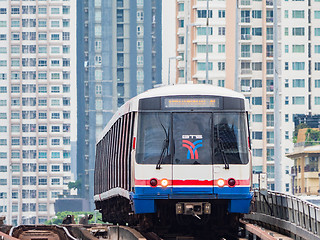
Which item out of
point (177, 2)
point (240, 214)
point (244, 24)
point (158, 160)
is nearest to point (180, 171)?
point (158, 160)

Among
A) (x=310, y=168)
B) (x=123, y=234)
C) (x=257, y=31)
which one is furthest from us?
(x=257, y=31)

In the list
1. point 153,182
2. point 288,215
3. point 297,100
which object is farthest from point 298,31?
point 153,182

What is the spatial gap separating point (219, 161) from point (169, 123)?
1.33 meters

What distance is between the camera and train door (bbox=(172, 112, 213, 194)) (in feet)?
73.1

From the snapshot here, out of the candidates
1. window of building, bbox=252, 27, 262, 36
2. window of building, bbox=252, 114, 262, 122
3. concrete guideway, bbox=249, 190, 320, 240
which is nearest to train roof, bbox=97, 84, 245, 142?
concrete guideway, bbox=249, 190, 320, 240

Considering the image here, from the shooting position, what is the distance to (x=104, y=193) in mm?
35375

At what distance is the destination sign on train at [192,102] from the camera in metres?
22.7

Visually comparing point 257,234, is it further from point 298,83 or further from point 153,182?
point 298,83

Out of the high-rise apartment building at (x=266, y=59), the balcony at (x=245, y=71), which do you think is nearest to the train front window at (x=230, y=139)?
the high-rise apartment building at (x=266, y=59)

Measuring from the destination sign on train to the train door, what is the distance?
0.55 m

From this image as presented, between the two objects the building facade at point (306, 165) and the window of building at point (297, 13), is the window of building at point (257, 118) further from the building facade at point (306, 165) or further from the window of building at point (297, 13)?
the building facade at point (306, 165)

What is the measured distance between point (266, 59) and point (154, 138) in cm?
11548

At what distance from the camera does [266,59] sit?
137 metres

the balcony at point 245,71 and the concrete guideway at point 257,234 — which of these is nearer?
the concrete guideway at point 257,234
